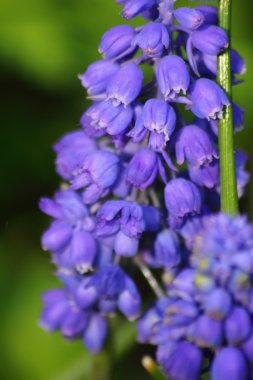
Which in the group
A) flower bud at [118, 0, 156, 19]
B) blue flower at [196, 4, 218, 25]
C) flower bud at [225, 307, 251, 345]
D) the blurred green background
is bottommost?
the blurred green background

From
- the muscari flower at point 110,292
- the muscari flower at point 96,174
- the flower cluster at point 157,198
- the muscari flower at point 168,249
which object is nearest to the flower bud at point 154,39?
the flower cluster at point 157,198

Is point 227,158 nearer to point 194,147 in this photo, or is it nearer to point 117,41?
point 194,147

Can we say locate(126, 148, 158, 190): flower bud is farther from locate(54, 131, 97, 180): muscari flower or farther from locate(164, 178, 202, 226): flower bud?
locate(54, 131, 97, 180): muscari flower

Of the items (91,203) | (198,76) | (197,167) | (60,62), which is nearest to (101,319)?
(91,203)

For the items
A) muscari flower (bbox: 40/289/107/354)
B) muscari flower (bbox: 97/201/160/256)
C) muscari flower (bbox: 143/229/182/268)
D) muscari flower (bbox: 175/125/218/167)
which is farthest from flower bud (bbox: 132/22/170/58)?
muscari flower (bbox: 40/289/107/354)

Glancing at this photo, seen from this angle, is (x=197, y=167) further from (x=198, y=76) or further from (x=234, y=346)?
(x=234, y=346)

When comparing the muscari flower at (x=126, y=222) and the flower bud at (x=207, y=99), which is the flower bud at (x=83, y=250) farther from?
the flower bud at (x=207, y=99)

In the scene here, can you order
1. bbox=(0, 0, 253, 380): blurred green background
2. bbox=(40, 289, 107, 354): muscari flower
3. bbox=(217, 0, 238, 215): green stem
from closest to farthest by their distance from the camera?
bbox=(217, 0, 238, 215): green stem
bbox=(40, 289, 107, 354): muscari flower
bbox=(0, 0, 253, 380): blurred green background
